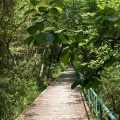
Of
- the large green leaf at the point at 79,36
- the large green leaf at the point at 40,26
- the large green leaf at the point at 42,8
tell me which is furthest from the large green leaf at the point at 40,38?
the large green leaf at the point at 79,36

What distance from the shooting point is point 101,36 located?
1.88 m

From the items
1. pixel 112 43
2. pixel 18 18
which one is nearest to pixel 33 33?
pixel 112 43

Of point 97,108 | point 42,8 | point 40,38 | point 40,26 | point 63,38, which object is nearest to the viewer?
point 40,38

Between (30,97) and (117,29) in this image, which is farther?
(30,97)

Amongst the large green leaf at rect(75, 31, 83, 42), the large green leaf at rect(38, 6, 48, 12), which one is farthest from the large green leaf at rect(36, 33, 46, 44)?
the large green leaf at rect(75, 31, 83, 42)

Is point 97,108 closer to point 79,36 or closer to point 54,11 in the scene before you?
point 79,36

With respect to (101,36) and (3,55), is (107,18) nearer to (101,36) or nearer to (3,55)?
(101,36)

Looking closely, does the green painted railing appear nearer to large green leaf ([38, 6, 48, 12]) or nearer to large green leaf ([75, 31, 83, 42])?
large green leaf ([75, 31, 83, 42])

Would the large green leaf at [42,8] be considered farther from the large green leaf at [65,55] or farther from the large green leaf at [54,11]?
the large green leaf at [65,55]

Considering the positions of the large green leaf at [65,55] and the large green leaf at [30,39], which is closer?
the large green leaf at [30,39]

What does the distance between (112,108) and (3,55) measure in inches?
230

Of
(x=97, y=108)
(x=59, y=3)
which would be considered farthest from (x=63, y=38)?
(x=97, y=108)

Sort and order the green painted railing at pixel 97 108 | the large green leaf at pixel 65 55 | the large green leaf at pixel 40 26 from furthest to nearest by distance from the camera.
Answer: the green painted railing at pixel 97 108 → the large green leaf at pixel 65 55 → the large green leaf at pixel 40 26

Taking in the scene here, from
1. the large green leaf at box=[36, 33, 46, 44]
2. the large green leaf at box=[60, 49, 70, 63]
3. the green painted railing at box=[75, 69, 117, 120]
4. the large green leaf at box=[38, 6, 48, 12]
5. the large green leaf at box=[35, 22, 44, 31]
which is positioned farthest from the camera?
the green painted railing at box=[75, 69, 117, 120]
